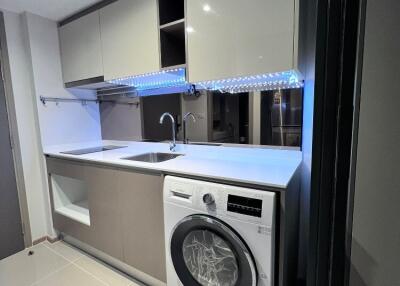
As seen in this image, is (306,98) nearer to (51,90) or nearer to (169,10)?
(169,10)

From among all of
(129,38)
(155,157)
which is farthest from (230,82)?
(155,157)

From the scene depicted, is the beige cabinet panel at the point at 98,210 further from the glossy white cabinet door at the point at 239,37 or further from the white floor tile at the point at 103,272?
the glossy white cabinet door at the point at 239,37

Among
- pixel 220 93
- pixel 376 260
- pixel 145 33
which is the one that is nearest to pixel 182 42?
pixel 145 33

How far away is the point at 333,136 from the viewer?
1.88 ft

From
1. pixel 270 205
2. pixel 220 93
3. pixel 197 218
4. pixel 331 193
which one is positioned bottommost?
pixel 197 218

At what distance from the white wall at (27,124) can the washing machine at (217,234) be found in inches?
68.2

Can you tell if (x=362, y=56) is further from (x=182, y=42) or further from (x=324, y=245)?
(x=182, y=42)

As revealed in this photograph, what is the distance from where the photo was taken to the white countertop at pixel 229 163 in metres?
1.17

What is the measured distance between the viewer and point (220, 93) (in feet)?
6.10

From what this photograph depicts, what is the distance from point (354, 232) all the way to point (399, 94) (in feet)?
1.21

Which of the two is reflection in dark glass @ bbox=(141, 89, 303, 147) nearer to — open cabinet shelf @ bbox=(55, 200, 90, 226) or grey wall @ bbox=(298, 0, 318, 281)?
grey wall @ bbox=(298, 0, 318, 281)

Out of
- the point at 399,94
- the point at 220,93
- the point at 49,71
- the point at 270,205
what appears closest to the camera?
the point at 399,94

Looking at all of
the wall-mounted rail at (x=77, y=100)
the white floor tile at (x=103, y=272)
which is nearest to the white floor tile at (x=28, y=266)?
the white floor tile at (x=103, y=272)

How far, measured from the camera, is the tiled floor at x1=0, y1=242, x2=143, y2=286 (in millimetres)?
1737
